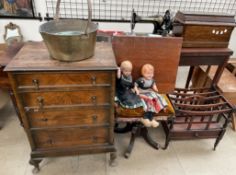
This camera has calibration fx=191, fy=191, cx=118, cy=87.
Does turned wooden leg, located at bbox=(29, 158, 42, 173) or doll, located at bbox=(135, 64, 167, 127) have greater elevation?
doll, located at bbox=(135, 64, 167, 127)

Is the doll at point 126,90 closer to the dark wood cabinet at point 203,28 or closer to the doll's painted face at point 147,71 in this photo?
the doll's painted face at point 147,71

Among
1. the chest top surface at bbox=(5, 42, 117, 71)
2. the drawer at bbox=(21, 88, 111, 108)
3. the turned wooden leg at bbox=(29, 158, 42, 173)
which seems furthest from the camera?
the turned wooden leg at bbox=(29, 158, 42, 173)

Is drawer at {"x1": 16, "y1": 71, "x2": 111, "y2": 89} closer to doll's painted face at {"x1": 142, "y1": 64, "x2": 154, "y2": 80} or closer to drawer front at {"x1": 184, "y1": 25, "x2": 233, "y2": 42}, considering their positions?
doll's painted face at {"x1": 142, "y1": 64, "x2": 154, "y2": 80}

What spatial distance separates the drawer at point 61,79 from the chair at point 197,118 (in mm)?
701

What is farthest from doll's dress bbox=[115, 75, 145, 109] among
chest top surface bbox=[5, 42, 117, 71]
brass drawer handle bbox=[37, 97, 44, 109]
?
brass drawer handle bbox=[37, 97, 44, 109]

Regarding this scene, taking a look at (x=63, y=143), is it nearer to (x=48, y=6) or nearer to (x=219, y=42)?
(x=219, y=42)

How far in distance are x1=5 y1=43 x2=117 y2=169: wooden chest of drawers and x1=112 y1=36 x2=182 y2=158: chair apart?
150mm

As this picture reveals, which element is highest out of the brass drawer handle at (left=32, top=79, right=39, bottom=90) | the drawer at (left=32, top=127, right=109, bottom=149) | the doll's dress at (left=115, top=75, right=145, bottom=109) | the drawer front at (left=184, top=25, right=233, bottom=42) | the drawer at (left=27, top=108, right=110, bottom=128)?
the drawer front at (left=184, top=25, right=233, bottom=42)

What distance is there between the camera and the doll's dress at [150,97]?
1373mm

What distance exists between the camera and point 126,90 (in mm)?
1379

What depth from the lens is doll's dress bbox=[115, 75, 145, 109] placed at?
53.2 inches

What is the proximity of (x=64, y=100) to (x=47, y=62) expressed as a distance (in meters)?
0.25

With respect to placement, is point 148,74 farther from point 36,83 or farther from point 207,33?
point 36,83

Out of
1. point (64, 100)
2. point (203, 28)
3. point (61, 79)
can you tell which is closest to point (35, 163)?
point (64, 100)
